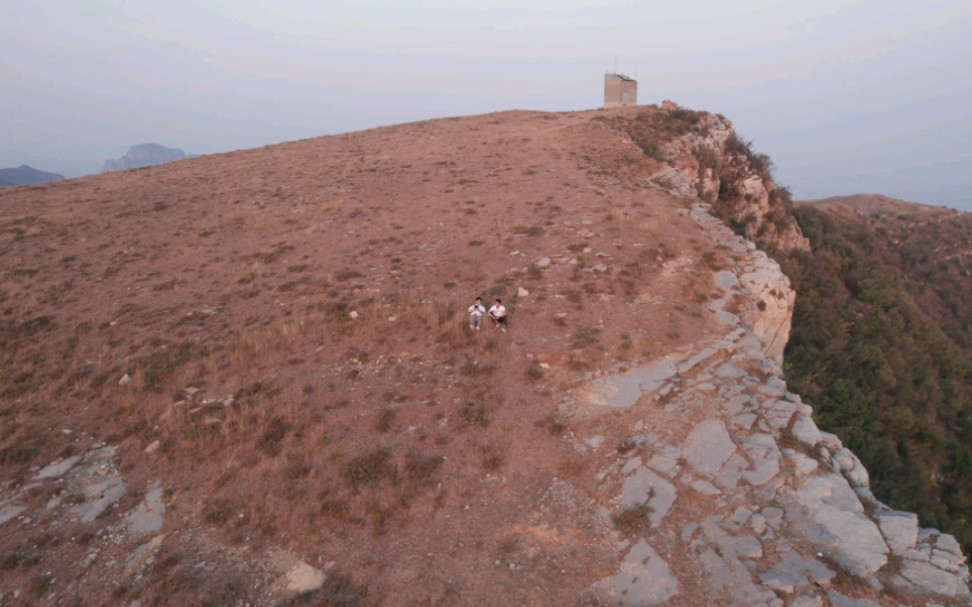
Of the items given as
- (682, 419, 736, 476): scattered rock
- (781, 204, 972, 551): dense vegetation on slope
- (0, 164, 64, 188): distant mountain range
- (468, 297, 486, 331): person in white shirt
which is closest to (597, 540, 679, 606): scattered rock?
(682, 419, 736, 476): scattered rock

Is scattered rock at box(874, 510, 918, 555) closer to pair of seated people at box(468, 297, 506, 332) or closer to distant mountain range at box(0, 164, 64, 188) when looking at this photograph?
pair of seated people at box(468, 297, 506, 332)

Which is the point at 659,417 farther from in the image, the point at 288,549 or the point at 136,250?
the point at 136,250

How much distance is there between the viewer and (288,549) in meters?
6.84

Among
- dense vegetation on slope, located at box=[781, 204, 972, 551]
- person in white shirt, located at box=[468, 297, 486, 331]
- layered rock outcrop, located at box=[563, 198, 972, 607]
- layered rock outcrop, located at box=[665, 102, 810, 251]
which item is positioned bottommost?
dense vegetation on slope, located at box=[781, 204, 972, 551]

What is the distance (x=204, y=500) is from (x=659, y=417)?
25.3 ft

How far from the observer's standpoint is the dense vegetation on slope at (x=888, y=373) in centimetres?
1481

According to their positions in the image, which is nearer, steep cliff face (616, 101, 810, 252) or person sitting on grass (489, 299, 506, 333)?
person sitting on grass (489, 299, 506, 333)

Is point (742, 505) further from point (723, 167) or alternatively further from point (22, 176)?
point (22, 176)

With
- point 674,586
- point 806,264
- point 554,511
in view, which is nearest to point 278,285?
point 554,511

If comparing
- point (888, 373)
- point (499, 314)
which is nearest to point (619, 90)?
point (888, 373)

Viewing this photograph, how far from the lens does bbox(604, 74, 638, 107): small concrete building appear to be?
35.5 metres

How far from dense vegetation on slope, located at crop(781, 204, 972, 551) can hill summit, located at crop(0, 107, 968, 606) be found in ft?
13.8

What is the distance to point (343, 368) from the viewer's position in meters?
10.6

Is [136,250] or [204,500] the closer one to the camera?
[204,500]
